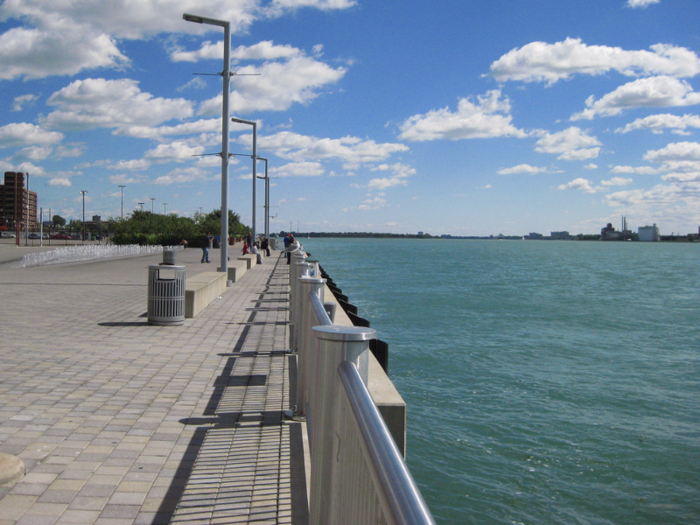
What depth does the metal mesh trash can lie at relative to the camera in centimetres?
1032

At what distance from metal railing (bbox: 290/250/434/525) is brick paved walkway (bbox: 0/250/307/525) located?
0.93 m

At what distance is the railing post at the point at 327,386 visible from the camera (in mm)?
2543

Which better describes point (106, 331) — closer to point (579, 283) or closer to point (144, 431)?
point (144, 431)

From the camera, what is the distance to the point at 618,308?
107 ft

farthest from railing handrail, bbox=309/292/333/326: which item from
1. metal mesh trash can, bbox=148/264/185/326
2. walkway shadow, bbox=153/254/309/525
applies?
metal mesh trash can, bbox=148/264/185/326

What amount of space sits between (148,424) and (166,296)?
5.44m

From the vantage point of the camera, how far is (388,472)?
1.42 metres

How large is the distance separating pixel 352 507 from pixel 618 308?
33.7 meters

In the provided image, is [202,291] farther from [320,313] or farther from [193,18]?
[320,313]

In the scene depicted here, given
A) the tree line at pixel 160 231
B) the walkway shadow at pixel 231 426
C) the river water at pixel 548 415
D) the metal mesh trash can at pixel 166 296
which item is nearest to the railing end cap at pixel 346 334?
the walkway shadow at pixel 231 426

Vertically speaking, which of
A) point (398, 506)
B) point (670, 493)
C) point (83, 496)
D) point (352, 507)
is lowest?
point (670, 493)

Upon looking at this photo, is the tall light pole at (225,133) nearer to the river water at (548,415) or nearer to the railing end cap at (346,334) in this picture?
the river water at (548,415)

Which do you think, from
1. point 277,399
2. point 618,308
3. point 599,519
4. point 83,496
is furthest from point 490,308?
point 83,496

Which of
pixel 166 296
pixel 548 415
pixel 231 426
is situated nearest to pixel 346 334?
pixel 231 426
